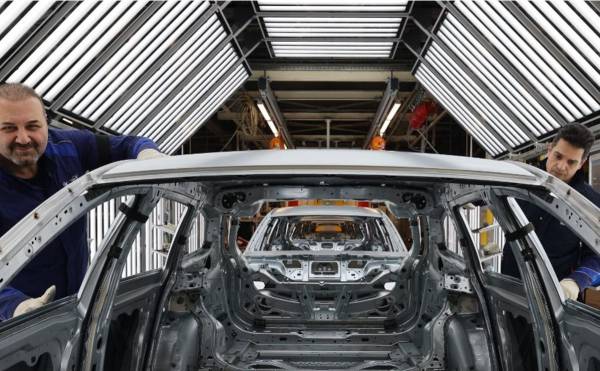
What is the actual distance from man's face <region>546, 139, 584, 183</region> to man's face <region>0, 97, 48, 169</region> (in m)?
2.47

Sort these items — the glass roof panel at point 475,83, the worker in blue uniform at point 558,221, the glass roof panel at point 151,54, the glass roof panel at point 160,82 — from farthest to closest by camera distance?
the glass roof panel at point 475,83, the glass roof panel at point 160,82, the glass roof panel at point 151,54, the worker in blue uniform at point 558,221

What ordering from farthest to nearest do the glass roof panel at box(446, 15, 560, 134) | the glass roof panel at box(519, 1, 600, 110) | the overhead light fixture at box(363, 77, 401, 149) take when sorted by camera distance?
the overhead light fixture at box(363, 77, 401, 149)
the glass roof panel at box(446, 15, 560, 134)
the glass roof panel at box(519, 1, 600, 110)

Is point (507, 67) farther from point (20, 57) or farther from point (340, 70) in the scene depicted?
point (20, 57)

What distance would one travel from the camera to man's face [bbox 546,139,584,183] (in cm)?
264

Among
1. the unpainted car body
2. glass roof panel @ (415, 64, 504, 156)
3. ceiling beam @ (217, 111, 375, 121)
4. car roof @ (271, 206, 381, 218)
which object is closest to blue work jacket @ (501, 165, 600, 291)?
the unpainted car body

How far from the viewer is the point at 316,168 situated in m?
1.55

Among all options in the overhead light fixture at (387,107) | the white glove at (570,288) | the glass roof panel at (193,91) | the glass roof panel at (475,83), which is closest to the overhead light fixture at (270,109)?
the glass roof panel at (193,91)

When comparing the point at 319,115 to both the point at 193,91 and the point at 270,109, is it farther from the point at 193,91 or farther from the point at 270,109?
the point at 193,91

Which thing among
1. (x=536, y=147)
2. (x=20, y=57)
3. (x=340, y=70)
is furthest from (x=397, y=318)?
(x=340, y=70)

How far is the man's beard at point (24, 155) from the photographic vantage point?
2.20m

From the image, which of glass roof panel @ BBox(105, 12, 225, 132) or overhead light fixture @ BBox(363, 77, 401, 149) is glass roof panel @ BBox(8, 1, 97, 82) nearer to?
glass roof panel @ BBox(105, 12, 225, 132)

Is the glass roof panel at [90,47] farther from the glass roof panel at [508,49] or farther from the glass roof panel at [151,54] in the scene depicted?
the glass roof panel at [508,49]

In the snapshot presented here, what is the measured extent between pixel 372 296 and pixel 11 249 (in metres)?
2.47

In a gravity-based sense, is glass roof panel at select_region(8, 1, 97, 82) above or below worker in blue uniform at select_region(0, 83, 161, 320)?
above
